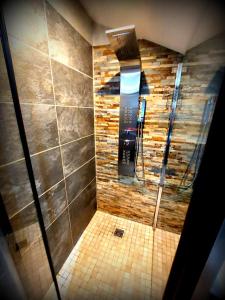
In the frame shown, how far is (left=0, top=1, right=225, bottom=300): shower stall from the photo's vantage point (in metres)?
0.81

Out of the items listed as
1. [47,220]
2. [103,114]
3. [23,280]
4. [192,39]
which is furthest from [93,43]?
[23,280]

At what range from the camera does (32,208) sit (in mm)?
997

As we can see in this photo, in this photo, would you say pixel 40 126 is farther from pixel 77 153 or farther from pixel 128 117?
pixel 128 117

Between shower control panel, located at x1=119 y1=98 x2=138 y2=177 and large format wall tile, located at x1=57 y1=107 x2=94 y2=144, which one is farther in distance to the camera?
shower control panel, located at x1=119 y1=98 x2=138 y2=177

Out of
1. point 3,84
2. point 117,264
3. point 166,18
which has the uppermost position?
point 166,18

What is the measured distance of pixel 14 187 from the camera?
85 cm

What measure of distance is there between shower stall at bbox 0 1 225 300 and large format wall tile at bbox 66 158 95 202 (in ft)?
0.06

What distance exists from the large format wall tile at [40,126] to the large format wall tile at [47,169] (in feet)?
0.20

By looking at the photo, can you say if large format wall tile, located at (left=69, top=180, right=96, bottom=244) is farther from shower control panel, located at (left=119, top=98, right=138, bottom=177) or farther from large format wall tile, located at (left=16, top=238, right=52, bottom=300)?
shower control panel, located at (left=119, top=98, right=138, bottom=177)

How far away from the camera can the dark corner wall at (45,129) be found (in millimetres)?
792

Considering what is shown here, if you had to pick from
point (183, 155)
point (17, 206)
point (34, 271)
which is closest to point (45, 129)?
point (17, 206)

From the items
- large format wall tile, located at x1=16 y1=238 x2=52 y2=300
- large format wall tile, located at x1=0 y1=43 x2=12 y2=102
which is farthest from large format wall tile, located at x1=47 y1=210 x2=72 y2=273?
large format wall tile, located at x1=0 y1=43 x2=12 y2=102

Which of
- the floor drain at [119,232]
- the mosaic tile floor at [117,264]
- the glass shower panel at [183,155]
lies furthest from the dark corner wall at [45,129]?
the glass shower panel at [183,155]

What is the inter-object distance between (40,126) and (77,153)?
1.83 feet
